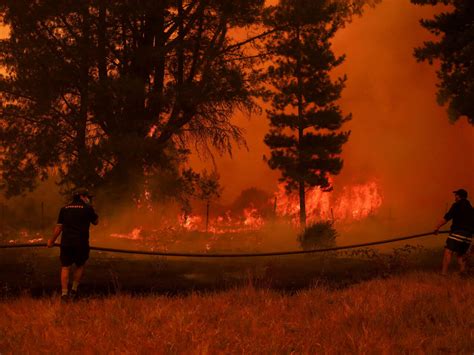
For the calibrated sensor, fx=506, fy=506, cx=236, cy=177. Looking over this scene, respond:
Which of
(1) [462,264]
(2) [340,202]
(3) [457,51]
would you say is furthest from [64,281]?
(2) [340,202]

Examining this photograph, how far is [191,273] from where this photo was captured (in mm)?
12047

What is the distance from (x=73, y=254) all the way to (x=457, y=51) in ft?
45.9

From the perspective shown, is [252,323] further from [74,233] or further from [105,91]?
[105,91]

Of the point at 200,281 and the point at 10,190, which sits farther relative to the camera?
the point at 10,190

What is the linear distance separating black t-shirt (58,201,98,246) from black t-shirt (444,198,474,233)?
654 cm

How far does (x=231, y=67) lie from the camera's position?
16.0 m

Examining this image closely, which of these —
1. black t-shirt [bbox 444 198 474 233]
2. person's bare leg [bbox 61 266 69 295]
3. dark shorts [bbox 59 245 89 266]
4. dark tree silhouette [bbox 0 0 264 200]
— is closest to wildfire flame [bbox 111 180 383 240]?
dark tree silhouette [bbox 0 0 264 200]

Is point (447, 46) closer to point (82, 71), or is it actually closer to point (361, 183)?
point (82, 71)

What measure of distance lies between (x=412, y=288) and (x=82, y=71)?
34.8 ft

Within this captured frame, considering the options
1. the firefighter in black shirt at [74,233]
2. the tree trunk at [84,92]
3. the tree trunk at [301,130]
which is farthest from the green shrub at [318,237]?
the firefighter in black shirt at [74,233]

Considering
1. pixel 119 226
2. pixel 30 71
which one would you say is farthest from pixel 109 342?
pixel 30 71

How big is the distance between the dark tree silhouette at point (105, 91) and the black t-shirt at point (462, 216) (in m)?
7.32

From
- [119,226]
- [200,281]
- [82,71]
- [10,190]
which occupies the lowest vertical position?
[200,281]

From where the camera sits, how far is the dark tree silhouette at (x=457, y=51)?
50.9 ft
